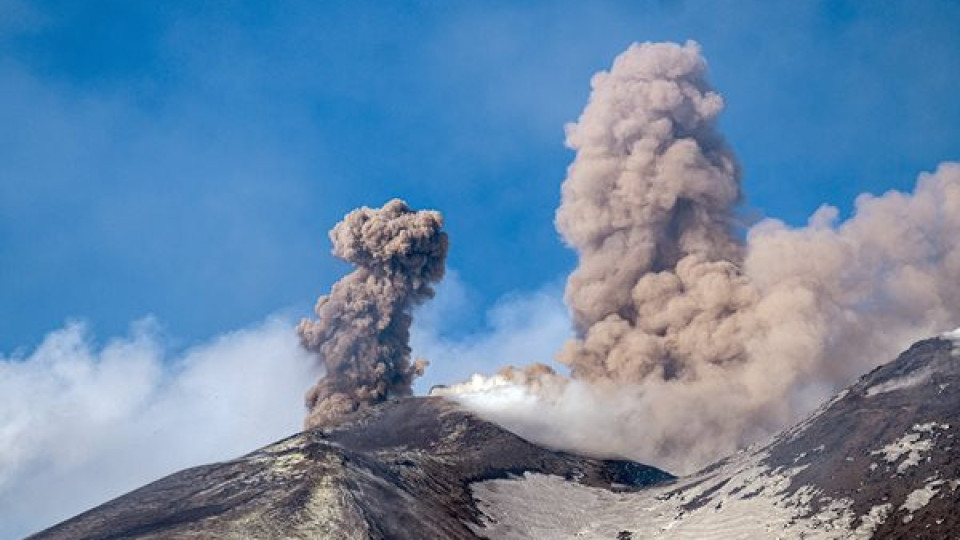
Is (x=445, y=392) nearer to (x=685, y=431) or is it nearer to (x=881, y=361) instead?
(x=685, y=431)

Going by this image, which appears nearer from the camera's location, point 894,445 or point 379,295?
point 894,445

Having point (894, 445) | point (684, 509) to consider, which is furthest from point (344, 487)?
point (894, 445)

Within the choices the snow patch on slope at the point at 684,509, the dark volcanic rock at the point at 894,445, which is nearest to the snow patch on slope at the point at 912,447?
the dark volcanic rock at the point at 894,445

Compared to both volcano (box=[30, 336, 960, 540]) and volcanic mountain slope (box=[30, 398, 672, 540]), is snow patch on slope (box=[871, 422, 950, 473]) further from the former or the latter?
volcanic mountain slope (box=[30, 398, 672, 540])

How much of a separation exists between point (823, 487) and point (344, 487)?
1183 inches

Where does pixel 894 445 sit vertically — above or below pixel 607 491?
below

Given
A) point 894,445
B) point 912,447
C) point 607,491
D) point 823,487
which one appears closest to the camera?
point 912,447

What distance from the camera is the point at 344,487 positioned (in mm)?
60156

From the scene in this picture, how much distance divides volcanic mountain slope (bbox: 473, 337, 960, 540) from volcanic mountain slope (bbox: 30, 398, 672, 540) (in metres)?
4.00

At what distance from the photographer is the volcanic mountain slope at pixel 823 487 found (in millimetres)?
A: 49906

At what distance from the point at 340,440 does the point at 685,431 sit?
32983 millimetres

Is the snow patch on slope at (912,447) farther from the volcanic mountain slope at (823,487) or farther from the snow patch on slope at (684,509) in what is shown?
the snow patch on slope at (684,509)

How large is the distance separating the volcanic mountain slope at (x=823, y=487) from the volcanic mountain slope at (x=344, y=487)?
4004 millimetres

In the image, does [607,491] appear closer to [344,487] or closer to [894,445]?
[344,487]
